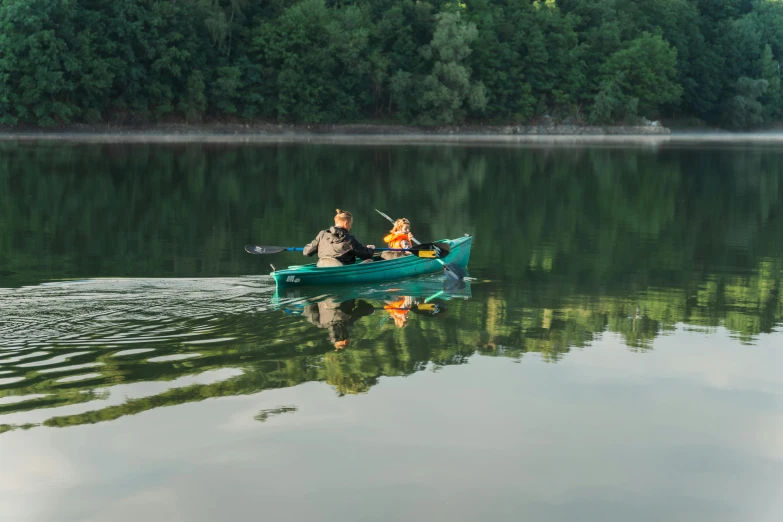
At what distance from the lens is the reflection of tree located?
11656 mm

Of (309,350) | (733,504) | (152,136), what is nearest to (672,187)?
(309,350)

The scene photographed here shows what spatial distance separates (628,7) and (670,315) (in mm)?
114343

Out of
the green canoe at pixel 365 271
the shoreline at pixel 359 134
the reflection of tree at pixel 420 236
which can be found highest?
the green canoe at pixel 365 271

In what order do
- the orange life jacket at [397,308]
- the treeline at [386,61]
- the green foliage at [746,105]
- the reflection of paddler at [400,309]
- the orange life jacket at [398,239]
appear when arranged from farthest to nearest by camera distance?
the green foliage at [746,105], the treeline at [386,61], the orange life jacket at [398,239], the orange life jacket at [397,308], the reflection of paddler at [400,309]

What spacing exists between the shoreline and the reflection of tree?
2843 cm

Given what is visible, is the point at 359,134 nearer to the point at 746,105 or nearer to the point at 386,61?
the point at 386,61

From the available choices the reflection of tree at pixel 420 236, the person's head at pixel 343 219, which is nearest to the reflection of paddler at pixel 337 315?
the reflection of tree at pixel 420 236

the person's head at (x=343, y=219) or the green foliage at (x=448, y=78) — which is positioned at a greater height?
the green foliage at (x=448, y=78)

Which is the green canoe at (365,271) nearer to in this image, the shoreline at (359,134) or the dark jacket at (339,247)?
the dark jacket at (339,247)

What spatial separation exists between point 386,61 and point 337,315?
82440 mm

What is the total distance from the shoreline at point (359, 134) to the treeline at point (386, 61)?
3.38ft

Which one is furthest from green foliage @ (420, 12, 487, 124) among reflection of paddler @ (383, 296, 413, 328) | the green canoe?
reflection of paddler @ (383, 296, 413, 328)

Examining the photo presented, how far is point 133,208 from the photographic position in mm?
29297

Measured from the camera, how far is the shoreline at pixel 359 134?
261ft
